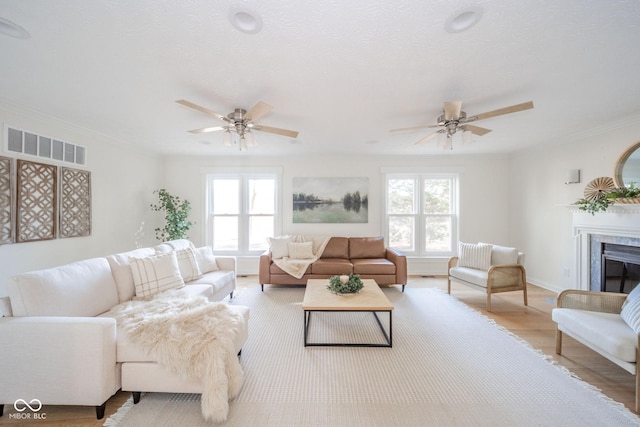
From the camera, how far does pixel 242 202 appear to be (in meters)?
5.20

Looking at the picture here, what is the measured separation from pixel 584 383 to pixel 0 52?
496 cm

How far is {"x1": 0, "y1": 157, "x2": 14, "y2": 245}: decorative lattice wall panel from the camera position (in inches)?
101

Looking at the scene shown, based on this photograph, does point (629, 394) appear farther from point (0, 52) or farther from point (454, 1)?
point (0, 52)

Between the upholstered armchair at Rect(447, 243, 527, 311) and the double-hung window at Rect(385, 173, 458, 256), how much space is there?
1136mm

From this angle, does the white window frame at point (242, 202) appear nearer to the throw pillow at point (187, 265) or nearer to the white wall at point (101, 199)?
the white wall at point (101, 199)

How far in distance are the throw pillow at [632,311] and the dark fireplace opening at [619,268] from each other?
1168mm

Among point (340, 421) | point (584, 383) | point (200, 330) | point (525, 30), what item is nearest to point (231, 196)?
point (200, 330)

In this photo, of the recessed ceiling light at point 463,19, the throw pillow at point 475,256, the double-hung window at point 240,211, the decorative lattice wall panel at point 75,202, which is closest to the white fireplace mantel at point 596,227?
the throw pillow at point 475,256

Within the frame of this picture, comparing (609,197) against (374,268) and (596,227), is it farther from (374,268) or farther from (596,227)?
(374,268)

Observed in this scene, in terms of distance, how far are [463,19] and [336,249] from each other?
3.71 metres

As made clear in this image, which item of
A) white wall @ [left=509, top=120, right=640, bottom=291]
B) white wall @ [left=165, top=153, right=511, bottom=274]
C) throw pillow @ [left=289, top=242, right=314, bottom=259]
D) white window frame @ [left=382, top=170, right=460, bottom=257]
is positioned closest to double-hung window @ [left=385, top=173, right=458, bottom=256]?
white window frame @ [left=382, top=170, right=460, bottom=257]

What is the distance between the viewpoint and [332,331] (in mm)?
2676

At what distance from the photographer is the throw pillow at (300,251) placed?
4.41m

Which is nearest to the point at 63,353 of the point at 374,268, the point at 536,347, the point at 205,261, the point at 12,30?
the point at 205,261
